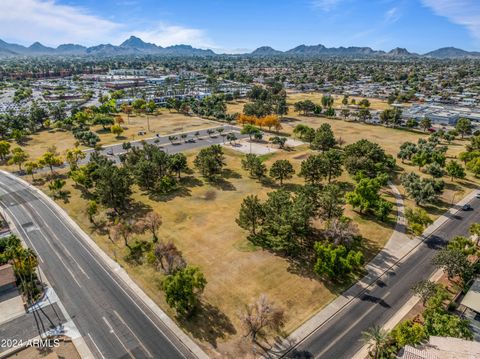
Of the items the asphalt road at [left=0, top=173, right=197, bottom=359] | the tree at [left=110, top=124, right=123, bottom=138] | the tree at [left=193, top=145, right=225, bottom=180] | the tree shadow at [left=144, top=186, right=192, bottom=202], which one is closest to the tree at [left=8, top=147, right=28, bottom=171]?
the asphalt road at [left=0, top=173, right=197, bottom=359]

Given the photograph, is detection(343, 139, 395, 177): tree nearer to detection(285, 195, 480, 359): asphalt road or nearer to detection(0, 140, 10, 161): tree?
detection(285, 195, 480, 359): asphalt road

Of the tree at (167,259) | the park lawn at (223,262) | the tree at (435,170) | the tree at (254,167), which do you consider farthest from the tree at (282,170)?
the tree at (435,170)

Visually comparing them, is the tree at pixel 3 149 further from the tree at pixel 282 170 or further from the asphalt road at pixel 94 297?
the tree at pixel 282 170

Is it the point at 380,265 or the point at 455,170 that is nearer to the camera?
the point at 380,265

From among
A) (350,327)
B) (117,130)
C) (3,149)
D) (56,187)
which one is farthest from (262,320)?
(117,130)

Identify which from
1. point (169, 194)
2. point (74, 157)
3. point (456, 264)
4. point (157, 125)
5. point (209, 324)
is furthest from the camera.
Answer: point (157, 125)

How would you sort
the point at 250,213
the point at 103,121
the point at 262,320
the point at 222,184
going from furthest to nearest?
the point at 103,121
the point at 222,184
the point at 250,213
the point at 262,320

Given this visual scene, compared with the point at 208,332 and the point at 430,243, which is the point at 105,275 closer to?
the point at 208,332

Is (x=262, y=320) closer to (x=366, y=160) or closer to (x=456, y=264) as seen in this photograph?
(x=456, y=264)
